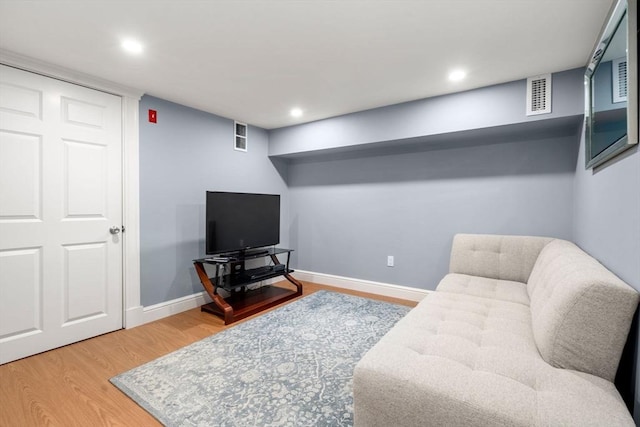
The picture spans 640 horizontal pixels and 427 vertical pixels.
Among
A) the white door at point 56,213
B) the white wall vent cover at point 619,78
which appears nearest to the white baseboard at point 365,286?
the white door at point 56,213

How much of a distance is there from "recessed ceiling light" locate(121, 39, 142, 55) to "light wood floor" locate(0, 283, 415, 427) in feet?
7.32

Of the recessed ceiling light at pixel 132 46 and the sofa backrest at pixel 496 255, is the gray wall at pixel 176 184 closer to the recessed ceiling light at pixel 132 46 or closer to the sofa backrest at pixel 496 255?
the recessed ceiling light at pixel 132 46

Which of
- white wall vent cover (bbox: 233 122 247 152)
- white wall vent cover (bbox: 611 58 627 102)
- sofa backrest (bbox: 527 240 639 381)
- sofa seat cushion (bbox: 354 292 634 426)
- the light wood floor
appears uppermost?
white wall vent cover (bbox: 233 122 247 152)

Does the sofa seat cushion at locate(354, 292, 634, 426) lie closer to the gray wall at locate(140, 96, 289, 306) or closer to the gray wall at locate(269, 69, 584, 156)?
the gray wall at locate(269, 69, 584, 156)

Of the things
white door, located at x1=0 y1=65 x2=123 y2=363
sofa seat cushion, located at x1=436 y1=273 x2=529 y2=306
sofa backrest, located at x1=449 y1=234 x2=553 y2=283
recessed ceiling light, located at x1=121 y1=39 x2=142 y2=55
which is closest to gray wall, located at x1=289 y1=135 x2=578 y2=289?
sofa backrest, located at x1=449 y1=234 x2=553 y2=283

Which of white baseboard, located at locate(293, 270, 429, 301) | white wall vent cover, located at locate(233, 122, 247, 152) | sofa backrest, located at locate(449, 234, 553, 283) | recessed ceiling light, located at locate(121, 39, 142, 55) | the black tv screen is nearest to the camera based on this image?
recessed ceiling light, located at locate(121, 39, 142, 55)

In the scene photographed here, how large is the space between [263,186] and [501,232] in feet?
9.76

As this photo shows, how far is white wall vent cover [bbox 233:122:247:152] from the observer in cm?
376

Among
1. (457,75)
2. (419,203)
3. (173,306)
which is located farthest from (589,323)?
(173,306)

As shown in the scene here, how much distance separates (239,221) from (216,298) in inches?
33.9

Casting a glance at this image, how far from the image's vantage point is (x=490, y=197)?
3057 mm

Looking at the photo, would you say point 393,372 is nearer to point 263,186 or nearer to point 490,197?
point 490,197

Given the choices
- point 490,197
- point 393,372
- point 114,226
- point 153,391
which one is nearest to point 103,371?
point 153,391

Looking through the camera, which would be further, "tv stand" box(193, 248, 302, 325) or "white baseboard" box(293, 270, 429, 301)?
"white baseboard" box(293, 270, 429, 301)
